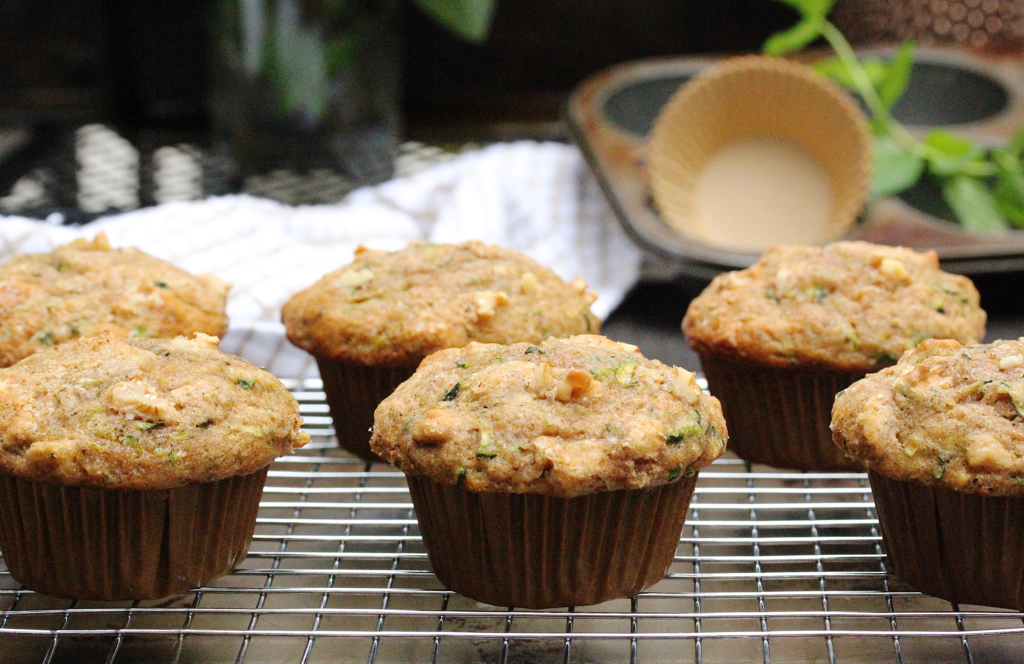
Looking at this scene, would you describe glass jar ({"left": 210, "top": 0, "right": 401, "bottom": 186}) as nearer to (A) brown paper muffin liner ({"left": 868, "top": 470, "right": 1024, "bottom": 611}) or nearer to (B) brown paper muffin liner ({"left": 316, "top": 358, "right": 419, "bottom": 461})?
(B) brown paper muffin liner ({"left": 316, "top": 358, "right": 419, "bottom": 461})

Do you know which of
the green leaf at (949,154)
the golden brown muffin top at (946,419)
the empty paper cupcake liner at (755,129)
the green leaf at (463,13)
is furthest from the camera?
the green leaf at (463,13)

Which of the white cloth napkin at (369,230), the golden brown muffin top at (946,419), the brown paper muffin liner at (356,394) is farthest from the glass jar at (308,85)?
the golden brown muffin top at (946,419)

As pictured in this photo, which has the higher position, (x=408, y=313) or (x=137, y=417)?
(x=137, y=417)

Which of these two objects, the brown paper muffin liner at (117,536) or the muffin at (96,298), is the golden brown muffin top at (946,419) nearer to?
the brown paper muffin liner at (117,536)

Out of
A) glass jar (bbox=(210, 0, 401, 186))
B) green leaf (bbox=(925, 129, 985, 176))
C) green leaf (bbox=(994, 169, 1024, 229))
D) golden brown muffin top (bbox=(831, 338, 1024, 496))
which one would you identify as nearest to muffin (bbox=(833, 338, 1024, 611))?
golden brown muffin top (bbox=(831, 338, 1024, 496))

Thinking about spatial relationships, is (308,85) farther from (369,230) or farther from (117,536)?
(117,536)

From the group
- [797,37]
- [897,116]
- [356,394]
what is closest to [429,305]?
[356,394]
